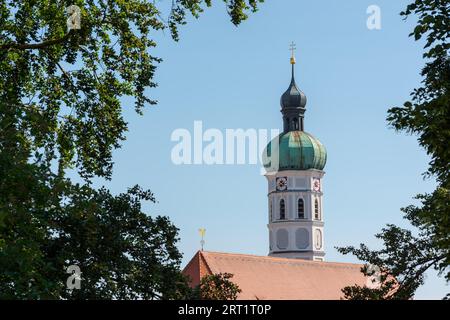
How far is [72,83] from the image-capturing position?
22.7m

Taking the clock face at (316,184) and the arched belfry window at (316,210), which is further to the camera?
the arched belfry window at (316,210)

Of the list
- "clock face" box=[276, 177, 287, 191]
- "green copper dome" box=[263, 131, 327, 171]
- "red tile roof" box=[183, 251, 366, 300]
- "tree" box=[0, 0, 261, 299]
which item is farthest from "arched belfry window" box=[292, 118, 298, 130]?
"tree" box=[0, 0, 261, 299]

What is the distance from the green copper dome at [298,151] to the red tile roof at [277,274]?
29.9 metres

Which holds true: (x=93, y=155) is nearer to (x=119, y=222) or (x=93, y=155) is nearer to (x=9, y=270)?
(x=119, y=222)

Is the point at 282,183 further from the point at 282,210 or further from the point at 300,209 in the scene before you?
the point at 300,209

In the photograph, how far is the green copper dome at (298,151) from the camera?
104875 mm

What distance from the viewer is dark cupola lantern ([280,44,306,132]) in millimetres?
107500

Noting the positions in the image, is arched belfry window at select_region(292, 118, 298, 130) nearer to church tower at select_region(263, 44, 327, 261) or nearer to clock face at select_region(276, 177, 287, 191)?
church tower at select_region(263, 44, 327, 261)

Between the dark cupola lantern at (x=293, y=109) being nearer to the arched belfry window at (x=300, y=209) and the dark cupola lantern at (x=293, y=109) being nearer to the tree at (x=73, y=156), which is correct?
the arched belfry window at (x=300, y=209)

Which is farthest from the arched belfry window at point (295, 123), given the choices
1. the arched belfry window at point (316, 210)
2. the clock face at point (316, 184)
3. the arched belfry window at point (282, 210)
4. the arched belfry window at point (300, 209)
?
the arched belfry window at point (316, 210)

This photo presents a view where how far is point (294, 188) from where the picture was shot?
347 feet

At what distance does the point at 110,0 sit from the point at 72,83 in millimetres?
2120

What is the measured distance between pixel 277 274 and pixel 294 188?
122ft

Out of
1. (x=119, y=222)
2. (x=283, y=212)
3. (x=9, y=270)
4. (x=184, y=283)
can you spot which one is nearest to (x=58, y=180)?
(x=9, y=270)
